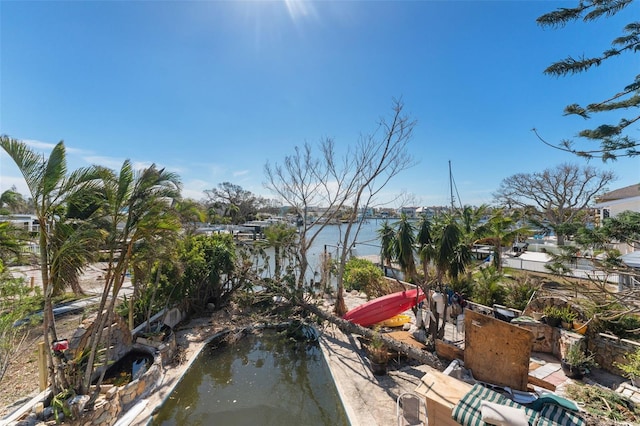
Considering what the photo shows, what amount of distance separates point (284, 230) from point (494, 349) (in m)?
9.70

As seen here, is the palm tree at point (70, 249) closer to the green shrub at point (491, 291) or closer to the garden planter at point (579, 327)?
the garden planter at point (579, 327)

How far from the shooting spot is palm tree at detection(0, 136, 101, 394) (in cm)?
455

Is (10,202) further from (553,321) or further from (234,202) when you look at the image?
(234,202)

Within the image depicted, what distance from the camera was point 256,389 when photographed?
23.0ft

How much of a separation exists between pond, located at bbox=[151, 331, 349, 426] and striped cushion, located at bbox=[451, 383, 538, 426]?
2844 millimetres

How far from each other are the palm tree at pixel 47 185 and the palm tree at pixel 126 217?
1.70ft

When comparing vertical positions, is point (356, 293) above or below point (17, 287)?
below

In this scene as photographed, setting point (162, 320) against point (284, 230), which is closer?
point (162, 320)

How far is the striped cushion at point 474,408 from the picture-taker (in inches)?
142

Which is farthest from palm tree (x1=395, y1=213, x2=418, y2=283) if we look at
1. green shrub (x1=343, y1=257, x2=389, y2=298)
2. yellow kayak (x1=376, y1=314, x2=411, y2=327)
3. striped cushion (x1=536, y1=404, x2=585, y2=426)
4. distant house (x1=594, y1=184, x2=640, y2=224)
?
distant house (x1=594, y1=184, x2=640, y2=224)

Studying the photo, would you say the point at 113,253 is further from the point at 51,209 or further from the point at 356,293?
the point at 356,293

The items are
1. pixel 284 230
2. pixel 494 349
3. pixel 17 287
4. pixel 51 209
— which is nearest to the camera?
pixel 51 209

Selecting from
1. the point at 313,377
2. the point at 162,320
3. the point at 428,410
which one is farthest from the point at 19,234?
the point at 428,410

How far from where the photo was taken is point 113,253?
17.6 ft
